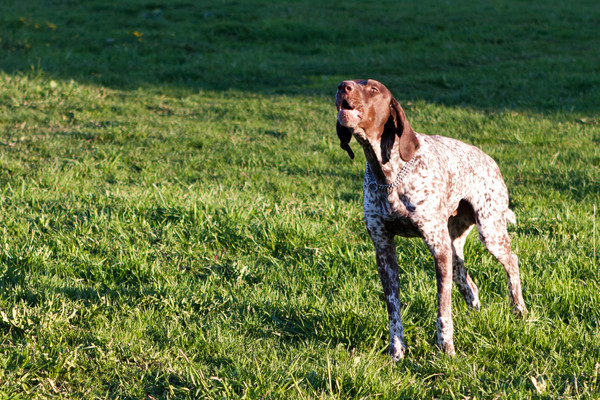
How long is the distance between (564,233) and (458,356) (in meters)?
2.54

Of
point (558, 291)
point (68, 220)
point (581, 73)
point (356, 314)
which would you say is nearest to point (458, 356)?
point (356, 314)

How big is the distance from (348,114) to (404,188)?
0.66 metres

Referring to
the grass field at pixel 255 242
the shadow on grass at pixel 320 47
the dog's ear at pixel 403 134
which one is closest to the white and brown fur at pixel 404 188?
the dog's ear at pixel 403 134

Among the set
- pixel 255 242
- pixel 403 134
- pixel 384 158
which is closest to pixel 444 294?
pixel 384 158

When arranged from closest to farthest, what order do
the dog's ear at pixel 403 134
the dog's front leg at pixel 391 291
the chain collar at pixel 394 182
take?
the dog's ear at pixel 403 134, the chain collar at pixel 394 182, the dog's front leg at pixel 391 291

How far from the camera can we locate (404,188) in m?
3.57

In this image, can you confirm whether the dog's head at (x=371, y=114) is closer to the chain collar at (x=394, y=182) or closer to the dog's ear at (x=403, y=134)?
the dog's ear at (x=403, y=134)

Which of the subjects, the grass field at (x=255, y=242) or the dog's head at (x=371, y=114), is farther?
the grass field at (x=255, y=242)

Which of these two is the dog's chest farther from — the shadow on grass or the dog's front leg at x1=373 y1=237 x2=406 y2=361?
the shadow on grass

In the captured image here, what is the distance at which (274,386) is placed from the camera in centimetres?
329

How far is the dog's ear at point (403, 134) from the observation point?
347 cm

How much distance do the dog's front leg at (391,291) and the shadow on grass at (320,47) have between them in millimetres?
8425

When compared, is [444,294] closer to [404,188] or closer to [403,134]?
[404,188]

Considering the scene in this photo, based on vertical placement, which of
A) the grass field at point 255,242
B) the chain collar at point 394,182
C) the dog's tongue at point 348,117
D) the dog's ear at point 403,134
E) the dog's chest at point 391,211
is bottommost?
the grass field at point 255,242
